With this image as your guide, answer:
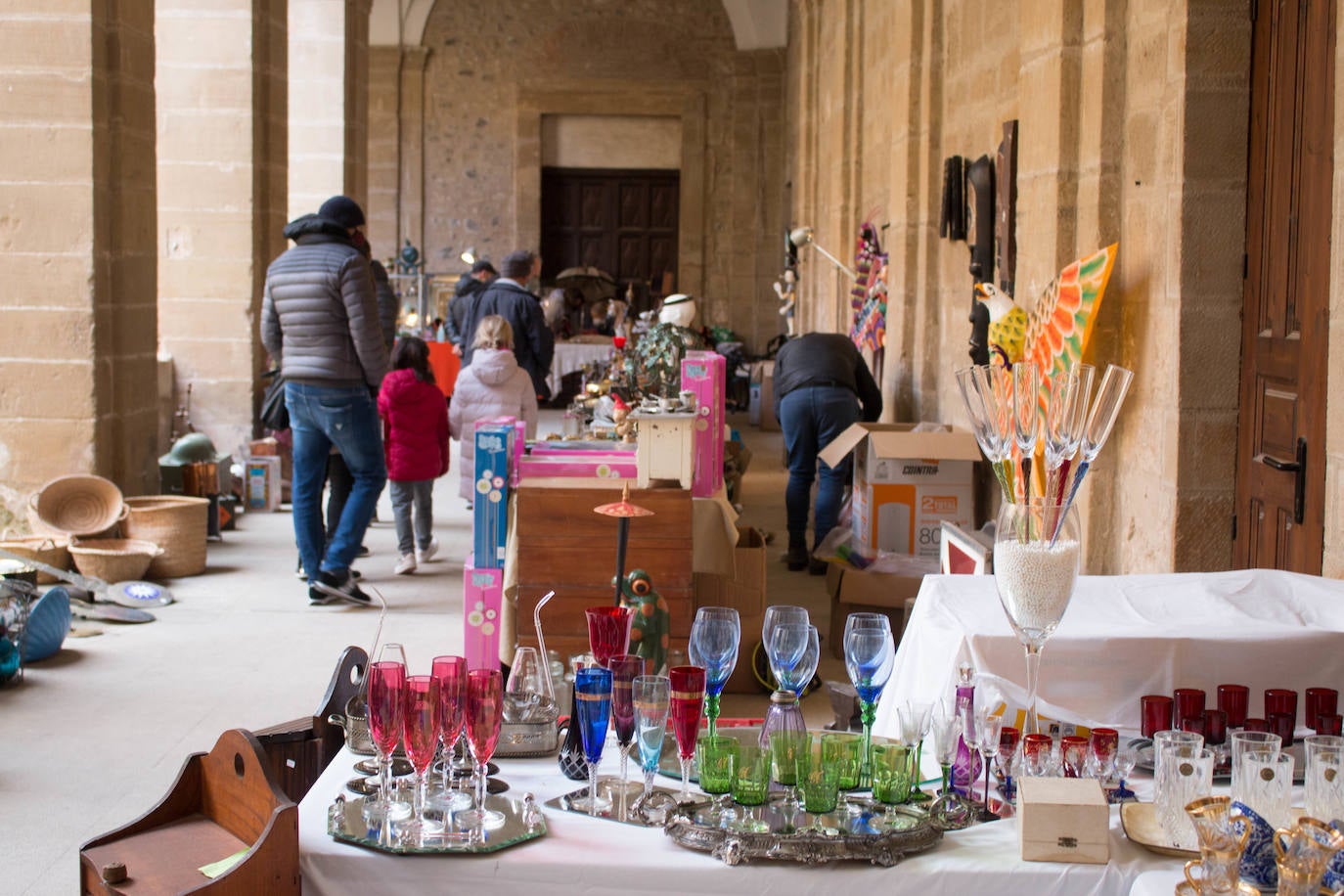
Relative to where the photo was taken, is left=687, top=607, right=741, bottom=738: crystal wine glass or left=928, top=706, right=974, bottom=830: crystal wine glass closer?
left=928, top=706, right=974, bottom=830: crystal wine glass

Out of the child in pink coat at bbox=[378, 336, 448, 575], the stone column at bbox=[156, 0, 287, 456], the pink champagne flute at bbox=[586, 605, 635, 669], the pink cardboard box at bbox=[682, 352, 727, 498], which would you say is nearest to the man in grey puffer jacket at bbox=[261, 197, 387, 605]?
A: the child in pink coat at bbox=[378, 336, 448, 575]

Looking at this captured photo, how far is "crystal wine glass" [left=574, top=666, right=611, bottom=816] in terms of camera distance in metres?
2.31

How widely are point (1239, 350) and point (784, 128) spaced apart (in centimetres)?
1487

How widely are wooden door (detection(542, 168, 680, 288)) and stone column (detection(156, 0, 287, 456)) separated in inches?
368

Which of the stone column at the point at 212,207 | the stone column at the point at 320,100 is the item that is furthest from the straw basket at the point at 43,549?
the stone column at the point at 320,100

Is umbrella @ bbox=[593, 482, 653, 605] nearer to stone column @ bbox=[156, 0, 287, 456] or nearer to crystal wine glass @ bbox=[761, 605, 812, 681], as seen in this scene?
crystal wine glass @ bbox=[761, 605, 812, 681]

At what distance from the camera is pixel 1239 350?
13.3 feet

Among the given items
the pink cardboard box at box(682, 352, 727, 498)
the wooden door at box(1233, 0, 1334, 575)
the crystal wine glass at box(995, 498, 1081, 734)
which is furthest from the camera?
the pink cardboard box at box(682, 352, 727, 498)

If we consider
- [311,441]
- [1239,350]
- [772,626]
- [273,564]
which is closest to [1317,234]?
[1239,350]

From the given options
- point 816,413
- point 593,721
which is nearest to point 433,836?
point 593,721

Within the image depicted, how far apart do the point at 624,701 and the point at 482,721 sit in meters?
0.23

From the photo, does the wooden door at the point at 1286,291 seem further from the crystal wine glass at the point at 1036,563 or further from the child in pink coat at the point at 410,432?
the child in pink coat at the point at 410,432

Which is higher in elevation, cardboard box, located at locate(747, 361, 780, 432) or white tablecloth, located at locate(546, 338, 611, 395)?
white tablecloth, located at locate(546, 338, 611, 395)

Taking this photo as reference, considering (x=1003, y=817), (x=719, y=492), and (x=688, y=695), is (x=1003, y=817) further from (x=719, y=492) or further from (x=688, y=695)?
(x=719, y=492)
